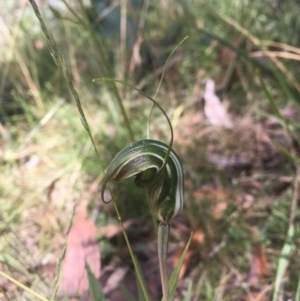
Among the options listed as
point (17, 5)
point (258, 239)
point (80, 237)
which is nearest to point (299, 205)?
point (258, 239)

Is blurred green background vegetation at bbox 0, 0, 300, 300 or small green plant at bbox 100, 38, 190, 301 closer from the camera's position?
A: small green plant at bbox 100, 38, 190, 301

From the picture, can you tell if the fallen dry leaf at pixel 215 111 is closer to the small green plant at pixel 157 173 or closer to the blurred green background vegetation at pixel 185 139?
the blurred green background vegetation at pixel 185 139

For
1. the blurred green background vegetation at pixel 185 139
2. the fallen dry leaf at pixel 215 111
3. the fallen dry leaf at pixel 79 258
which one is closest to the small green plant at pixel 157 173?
the blurred green background vegetation at pixel 185 139

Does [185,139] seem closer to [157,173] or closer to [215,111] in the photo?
[215,111]

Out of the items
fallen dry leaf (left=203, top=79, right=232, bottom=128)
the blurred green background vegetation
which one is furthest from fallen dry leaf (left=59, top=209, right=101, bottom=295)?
fallen dry leaf (left=203, top=79, right=232, bottom=128)

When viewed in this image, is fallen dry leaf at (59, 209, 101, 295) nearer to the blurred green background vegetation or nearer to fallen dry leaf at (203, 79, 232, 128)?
the blurred green background vegetation

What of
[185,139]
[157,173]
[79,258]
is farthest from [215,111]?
[157,173]
